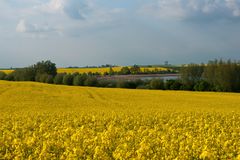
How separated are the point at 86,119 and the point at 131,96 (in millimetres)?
25093

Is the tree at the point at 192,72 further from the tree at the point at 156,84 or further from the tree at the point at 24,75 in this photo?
the tree at the point at 24,75

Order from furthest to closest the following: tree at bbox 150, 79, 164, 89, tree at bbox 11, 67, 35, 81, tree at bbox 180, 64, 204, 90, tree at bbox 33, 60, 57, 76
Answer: tree at bbox 33, 60, 57, 76, tree at bbox 11, 67, 35, 81, tree at bbox 180, 64, 204, 90, tree at bbox 150, 79, 164, 89

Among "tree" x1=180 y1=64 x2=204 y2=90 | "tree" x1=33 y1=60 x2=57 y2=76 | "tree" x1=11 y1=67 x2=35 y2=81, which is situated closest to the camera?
"tree" x1=180 y1=64 x2=204 y2=90

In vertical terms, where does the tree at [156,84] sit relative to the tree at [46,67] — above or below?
below

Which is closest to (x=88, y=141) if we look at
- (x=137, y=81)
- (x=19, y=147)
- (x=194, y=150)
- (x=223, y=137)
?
(x=19, y=147)

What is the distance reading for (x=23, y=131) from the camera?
1290 centimetres

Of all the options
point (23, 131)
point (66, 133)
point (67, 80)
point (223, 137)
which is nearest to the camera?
point (223, 137)

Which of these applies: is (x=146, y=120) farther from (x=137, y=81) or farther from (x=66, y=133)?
(x=137, y=81)

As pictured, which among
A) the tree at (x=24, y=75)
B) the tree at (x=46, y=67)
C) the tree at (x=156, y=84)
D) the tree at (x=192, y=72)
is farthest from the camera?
the tree at (x=46, y=67)

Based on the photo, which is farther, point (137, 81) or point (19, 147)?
point (137, 81)

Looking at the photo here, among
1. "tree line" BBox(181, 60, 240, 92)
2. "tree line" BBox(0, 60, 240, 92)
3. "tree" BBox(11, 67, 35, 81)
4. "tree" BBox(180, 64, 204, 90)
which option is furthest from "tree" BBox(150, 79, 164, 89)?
"tree" BBox(11, 67, 35, 81)

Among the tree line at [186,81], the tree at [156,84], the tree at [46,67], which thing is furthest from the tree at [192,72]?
the tree at [46,67]

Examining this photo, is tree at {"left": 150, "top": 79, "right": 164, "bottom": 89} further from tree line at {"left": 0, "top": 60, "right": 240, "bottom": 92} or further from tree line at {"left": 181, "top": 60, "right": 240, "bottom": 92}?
tree line at {"left": 181, "top": 60, "right": 240, "bottom": 92}

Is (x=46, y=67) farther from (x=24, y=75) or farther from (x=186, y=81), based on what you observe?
(x=186, y=81)
